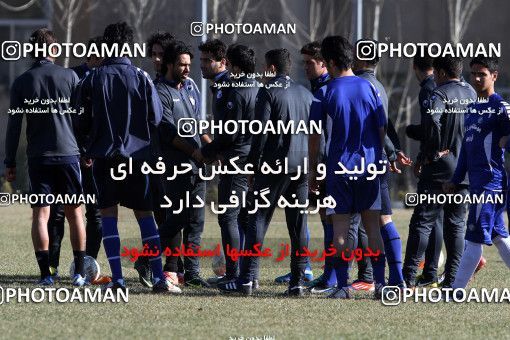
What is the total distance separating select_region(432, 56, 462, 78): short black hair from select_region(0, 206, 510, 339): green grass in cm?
226

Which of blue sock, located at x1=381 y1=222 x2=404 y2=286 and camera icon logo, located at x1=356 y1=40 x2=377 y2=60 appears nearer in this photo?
blue sock, located at x1=381 y1=222 x2=404 y2=286

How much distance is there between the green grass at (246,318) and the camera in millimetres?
8305

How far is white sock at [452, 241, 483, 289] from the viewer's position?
32.7 ft

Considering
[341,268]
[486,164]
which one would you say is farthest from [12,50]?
[486,164]

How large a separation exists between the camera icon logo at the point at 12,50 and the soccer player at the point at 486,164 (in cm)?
520

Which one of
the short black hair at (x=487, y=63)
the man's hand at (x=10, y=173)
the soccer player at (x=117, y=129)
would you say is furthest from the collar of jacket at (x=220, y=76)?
the short black hair at (x=487, y=63)

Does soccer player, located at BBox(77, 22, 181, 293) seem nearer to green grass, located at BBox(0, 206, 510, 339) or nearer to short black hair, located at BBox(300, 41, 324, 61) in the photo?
green grass, located at BBox(0, 206, 510, 339)

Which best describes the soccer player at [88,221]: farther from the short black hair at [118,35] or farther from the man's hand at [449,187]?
the man's hand at [449,187]

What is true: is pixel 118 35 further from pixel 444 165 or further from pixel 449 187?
pixel 444 165

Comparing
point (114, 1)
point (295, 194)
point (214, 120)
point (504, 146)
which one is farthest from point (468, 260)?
point (114, 1)

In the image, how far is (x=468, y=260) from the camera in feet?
32.8

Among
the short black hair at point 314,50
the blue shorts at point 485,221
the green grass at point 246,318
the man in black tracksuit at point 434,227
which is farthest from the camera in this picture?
the short black hair at point 314,50

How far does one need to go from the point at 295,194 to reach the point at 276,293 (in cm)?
93

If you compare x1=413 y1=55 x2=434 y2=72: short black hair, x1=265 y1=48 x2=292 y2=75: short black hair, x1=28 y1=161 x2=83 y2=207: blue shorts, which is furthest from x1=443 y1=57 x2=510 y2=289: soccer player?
x1=28 y1=161 x2=83 y2=207: blue shorts
